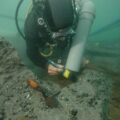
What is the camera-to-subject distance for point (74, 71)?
3.17 metres

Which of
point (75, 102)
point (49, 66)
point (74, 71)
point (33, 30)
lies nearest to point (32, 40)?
point (33, 30)

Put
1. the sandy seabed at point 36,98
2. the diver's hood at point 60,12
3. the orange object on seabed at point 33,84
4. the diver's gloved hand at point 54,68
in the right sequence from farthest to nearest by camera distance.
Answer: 1. the diver's gloved hand at point 54,68
2. the diver's hood at point 60,12
3. the orange object on seabed at point 33,84
4. the sandy seabed at point 36,98

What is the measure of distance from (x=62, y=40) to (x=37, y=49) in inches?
17.2

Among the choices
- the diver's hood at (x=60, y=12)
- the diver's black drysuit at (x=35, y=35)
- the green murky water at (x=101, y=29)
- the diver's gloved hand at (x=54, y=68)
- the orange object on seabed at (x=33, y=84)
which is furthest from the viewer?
the green murky water at (x=101, y=29)

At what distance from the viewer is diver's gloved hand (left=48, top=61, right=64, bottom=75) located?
330 cm

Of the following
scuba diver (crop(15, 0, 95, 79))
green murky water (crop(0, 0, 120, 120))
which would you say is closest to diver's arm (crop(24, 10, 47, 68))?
scuba diver (crop(15, 0, 95, 79))

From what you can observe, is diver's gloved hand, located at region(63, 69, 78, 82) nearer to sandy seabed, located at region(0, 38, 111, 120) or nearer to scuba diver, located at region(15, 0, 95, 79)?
scuba diver, located at region(15, 0, 95, 79)

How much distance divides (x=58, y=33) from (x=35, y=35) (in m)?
0.35

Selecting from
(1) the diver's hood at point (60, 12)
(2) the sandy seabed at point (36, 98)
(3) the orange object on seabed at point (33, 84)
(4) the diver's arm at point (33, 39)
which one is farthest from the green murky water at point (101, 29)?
(3) the orange object on seabed at point (33, 84)

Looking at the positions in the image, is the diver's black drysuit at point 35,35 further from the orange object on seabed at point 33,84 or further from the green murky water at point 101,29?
the green murky water at point 101,29

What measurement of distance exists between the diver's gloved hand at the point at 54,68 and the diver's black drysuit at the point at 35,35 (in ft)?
0.39

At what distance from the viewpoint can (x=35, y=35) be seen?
3.17 m

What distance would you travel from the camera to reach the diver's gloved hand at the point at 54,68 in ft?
10.8

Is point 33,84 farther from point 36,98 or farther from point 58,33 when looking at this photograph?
point 58,33
